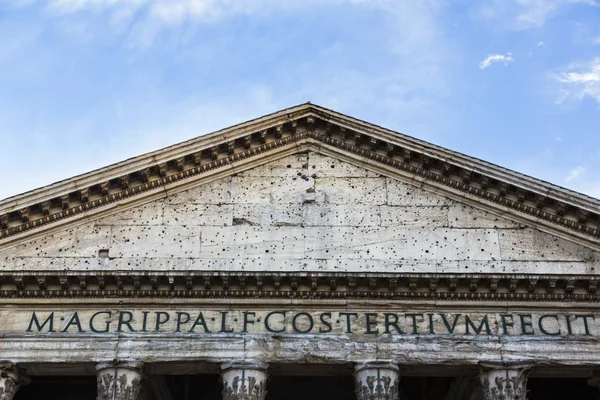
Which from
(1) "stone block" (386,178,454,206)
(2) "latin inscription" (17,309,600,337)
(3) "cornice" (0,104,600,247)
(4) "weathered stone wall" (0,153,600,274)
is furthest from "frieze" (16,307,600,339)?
(1) "stone block" (386,178,454,206)

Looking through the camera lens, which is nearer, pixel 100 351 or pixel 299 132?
pixel 100 351

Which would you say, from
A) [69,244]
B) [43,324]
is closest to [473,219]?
[69,244]

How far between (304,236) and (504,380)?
4151mm

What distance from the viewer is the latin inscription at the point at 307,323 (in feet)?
47.6

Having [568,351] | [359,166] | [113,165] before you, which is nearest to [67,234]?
[113,165]

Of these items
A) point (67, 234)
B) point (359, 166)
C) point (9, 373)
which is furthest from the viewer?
point (359, 166)

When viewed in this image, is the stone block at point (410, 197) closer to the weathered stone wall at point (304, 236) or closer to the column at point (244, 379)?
the weathered stone wall at point (304, 236)

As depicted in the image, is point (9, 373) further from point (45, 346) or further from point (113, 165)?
point (113, 165)

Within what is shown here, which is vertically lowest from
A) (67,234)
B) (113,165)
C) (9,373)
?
(9,373)

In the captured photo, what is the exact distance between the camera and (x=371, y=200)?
16.0 meters

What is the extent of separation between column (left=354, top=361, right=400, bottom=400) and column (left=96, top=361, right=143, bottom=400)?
352 cm

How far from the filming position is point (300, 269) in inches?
593

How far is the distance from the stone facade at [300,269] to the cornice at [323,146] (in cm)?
3

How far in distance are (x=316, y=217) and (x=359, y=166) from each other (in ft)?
4.78
